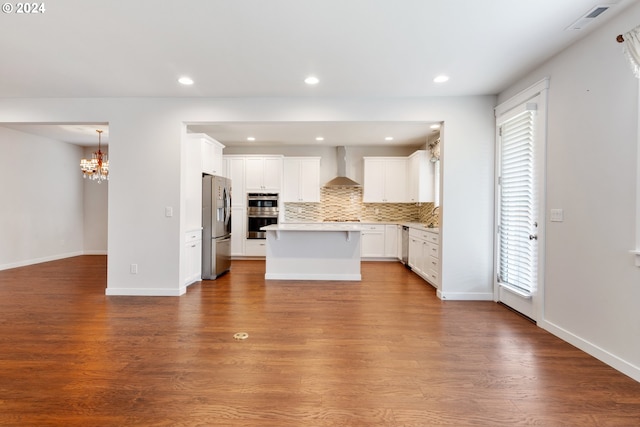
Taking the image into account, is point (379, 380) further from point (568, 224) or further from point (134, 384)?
point (568, 224)

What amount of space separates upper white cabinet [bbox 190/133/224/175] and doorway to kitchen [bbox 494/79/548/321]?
4.32 metres

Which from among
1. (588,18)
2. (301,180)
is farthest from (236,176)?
(588,18)

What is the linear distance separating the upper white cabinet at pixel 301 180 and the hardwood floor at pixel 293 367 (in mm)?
3586

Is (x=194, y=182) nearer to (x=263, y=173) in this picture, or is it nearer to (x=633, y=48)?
(x=263, y=173)

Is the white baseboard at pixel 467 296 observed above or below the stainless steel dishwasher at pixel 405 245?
below

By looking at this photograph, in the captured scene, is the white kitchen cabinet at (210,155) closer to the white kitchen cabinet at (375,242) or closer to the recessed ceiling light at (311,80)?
the recessed ceiling light at (311,80)

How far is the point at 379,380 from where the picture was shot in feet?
7.03

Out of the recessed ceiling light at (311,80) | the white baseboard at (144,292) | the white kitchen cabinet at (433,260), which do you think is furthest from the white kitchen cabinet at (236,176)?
the white kitchen cabinet at (433,260)

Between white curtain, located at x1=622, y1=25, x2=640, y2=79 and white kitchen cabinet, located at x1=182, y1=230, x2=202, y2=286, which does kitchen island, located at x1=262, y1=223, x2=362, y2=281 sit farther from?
white curtain, located at x1=622, y1=25, x2=640, y2=79

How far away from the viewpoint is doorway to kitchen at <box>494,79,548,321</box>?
3.22 meters

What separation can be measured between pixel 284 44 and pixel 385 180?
491 cm

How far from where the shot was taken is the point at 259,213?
7004 mm

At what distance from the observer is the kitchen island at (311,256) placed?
5242 millimetres

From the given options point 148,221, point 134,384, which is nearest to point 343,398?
point 134,384
